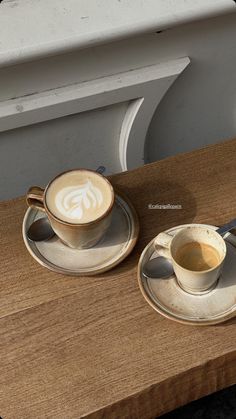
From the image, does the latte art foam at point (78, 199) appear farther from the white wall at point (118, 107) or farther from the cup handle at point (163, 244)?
the white wall at point (118, 107)

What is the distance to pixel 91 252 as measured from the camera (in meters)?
0.83

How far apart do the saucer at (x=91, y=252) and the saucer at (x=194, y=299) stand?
0.13ft

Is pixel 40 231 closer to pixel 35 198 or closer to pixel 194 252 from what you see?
pixel 35 198

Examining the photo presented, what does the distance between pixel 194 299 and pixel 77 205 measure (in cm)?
19

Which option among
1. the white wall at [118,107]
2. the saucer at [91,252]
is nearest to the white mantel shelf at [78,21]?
the white wall at [118,107]

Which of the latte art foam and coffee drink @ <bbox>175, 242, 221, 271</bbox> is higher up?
the latte art foam

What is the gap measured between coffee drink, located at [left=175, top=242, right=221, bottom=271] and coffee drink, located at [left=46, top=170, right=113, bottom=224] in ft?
0.36

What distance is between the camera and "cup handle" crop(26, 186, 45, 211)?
825 millimetres

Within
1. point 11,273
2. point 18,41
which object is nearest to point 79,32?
point 18,41

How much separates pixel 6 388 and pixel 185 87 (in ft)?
2.20

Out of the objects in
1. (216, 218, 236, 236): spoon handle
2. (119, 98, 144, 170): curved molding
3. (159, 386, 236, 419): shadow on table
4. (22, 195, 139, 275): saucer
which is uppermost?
(216, 218, 236, 236): spoon handle

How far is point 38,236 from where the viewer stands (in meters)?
0.85

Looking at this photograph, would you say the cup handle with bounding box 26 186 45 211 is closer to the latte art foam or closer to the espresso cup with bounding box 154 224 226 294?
the latte art foam

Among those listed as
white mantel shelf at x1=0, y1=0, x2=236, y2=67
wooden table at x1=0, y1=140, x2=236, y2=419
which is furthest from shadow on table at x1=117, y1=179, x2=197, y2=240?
white mantel shelf at x1=0, y1=0, x2=236, y2=67
